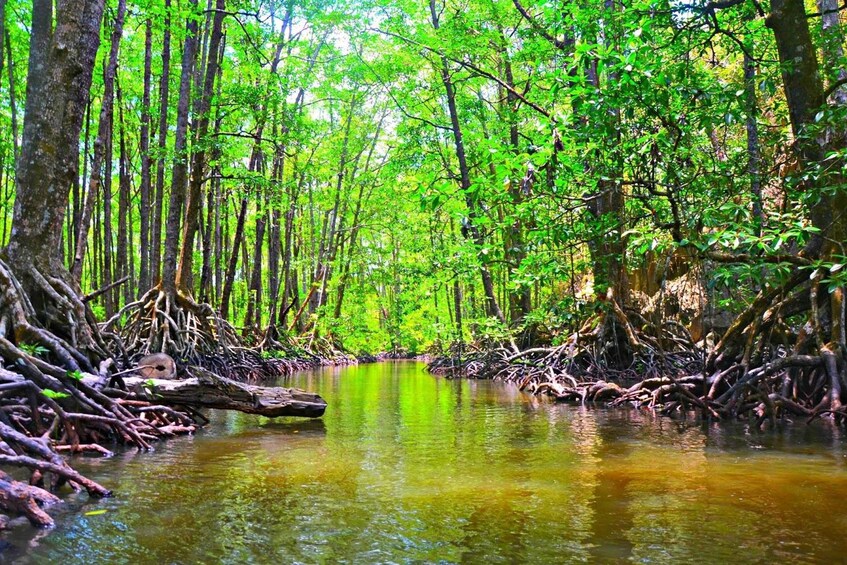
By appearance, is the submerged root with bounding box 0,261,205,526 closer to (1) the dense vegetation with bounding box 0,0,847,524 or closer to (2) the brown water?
(1) the dense vegetation with bounding box 0,0,847,524

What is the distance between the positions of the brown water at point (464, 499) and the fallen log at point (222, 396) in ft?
1.21

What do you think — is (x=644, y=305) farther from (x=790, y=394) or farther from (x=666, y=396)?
(x=790, y=394)

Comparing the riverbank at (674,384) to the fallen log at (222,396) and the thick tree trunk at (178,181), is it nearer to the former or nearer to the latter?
the fallen log at (222,396)

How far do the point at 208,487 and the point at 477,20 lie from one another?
13.8m

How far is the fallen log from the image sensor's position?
6.63 metres

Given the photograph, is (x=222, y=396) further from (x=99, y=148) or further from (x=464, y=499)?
(x=99, y=148)

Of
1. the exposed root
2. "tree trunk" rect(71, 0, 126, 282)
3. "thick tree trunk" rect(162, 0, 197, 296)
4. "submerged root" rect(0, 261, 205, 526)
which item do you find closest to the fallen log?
"submerged root" rect(0, 261, 205, 526)

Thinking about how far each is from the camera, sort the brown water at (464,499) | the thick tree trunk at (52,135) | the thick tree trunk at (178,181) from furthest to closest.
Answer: the thick tree trunk at (178,181), the thick tree trunk at (52,135), the brown water at (464,499)

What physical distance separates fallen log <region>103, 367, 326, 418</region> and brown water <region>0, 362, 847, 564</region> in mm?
369

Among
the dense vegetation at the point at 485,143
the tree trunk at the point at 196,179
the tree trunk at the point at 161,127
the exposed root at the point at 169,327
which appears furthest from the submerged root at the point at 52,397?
the tree trunk at the point at 196,179

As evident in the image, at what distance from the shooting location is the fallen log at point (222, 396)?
21.7 ft

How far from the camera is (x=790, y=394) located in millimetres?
7539

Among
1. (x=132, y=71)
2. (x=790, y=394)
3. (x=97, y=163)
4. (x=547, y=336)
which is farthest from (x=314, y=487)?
(x=132, y=71)

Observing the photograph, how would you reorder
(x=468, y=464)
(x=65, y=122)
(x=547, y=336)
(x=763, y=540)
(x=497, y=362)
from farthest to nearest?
(x=497, y=362) → (x=547, y=336) → (x=65, y=122) → (x=468, y=464) → (x=763, y=540)
